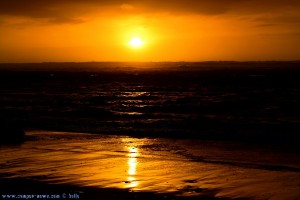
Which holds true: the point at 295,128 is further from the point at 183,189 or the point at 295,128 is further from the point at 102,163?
the point at 183,189

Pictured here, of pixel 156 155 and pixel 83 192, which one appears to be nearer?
pixel 83 192

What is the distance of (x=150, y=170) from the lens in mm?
13750

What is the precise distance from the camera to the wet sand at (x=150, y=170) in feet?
36.4

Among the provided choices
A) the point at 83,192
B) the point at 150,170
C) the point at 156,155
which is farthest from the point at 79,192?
the point at 156,155

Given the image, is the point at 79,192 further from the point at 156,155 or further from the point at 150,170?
the point at 156,155

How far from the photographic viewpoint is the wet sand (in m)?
11.1

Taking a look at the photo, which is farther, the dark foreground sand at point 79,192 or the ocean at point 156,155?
the ocean at point 156,155

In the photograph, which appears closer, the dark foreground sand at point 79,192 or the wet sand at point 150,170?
the dark foreground sand at point 79,192

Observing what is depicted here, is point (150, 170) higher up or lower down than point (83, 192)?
lower down

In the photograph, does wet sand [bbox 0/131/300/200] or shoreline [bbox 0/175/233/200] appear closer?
shoreline [bbox 0/175/233/200]

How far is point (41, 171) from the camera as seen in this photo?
44.2 feet

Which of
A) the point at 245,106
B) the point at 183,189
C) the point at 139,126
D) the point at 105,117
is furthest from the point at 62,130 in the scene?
the point at 245,106

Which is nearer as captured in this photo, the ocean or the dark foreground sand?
the dark foreground sand

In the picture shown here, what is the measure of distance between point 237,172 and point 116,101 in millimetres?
34218
